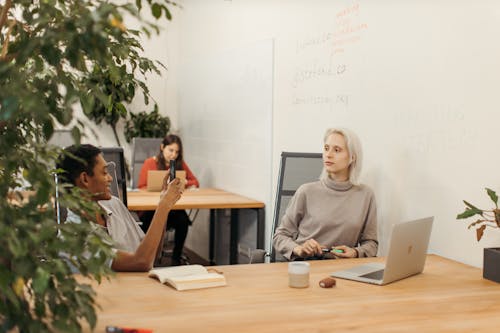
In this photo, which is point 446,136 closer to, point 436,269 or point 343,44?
point 436,269

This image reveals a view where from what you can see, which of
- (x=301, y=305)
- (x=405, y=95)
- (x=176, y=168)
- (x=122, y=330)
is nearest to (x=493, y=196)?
(x=405, y=95)

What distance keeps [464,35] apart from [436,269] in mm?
985

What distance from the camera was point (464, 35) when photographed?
2877 mm

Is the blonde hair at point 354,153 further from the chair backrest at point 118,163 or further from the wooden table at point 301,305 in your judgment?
the chair backrest at point 118,163

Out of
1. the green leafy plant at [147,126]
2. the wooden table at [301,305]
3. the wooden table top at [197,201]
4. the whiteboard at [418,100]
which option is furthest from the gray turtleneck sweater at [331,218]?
the green leafy plant at [147,126]

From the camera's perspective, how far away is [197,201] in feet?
15.6

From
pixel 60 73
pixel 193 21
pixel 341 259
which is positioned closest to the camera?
pixel 60 73

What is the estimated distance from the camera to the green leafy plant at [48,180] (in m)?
1.16

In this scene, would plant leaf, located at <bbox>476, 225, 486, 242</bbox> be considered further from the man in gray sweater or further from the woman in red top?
the woman in red top

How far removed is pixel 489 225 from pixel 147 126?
4.60 m

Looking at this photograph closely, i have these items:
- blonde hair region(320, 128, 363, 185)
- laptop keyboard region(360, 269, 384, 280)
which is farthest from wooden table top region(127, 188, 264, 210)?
laptop keyboard region(360, 269, 384, 280)

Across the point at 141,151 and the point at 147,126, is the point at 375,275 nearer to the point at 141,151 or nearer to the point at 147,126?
the point at 141,151

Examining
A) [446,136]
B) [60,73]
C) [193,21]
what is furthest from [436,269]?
[193,21]

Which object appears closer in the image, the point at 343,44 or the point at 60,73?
the point at 60,73
